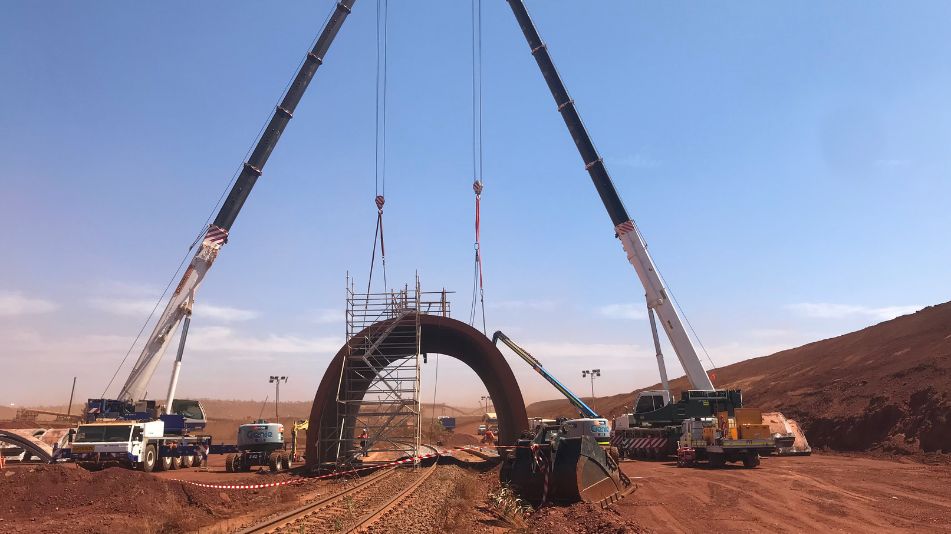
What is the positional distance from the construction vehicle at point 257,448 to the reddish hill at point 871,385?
3268 centimetres

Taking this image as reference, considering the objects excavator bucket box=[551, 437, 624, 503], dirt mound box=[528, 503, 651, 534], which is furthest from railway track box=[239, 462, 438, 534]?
excavator bucket box=[551, 437, 624, 503]

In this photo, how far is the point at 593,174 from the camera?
39.5m

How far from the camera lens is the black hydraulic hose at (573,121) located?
38625 mm

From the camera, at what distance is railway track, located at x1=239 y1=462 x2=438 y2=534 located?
14.9m

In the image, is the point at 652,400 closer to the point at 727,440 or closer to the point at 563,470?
the point at 727,440

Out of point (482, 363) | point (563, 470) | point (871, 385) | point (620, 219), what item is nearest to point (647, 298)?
point (620, 219)

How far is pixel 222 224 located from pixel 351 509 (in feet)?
79.5

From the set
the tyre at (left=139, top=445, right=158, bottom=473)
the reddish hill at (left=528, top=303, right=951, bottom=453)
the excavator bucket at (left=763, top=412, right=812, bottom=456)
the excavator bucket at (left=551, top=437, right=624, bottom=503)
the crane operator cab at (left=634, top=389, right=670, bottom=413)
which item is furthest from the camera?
the crane operator cab at (left=634, top=389, right=670, bottom=413)

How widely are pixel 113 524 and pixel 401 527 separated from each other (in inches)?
295

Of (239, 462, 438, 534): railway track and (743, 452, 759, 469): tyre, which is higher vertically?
(743, 452, 759, 469): tyre

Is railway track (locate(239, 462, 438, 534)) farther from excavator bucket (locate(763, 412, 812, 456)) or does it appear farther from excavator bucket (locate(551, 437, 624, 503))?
excavator bucket (locate(763, 412, 812, 456))

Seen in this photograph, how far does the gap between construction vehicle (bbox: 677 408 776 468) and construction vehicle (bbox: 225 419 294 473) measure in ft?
65.5

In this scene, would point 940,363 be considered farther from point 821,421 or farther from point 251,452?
point 251,452

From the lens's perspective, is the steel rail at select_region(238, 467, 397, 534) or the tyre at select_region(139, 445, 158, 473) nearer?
the steel rail at select_region(238, 467, 397, 534)
